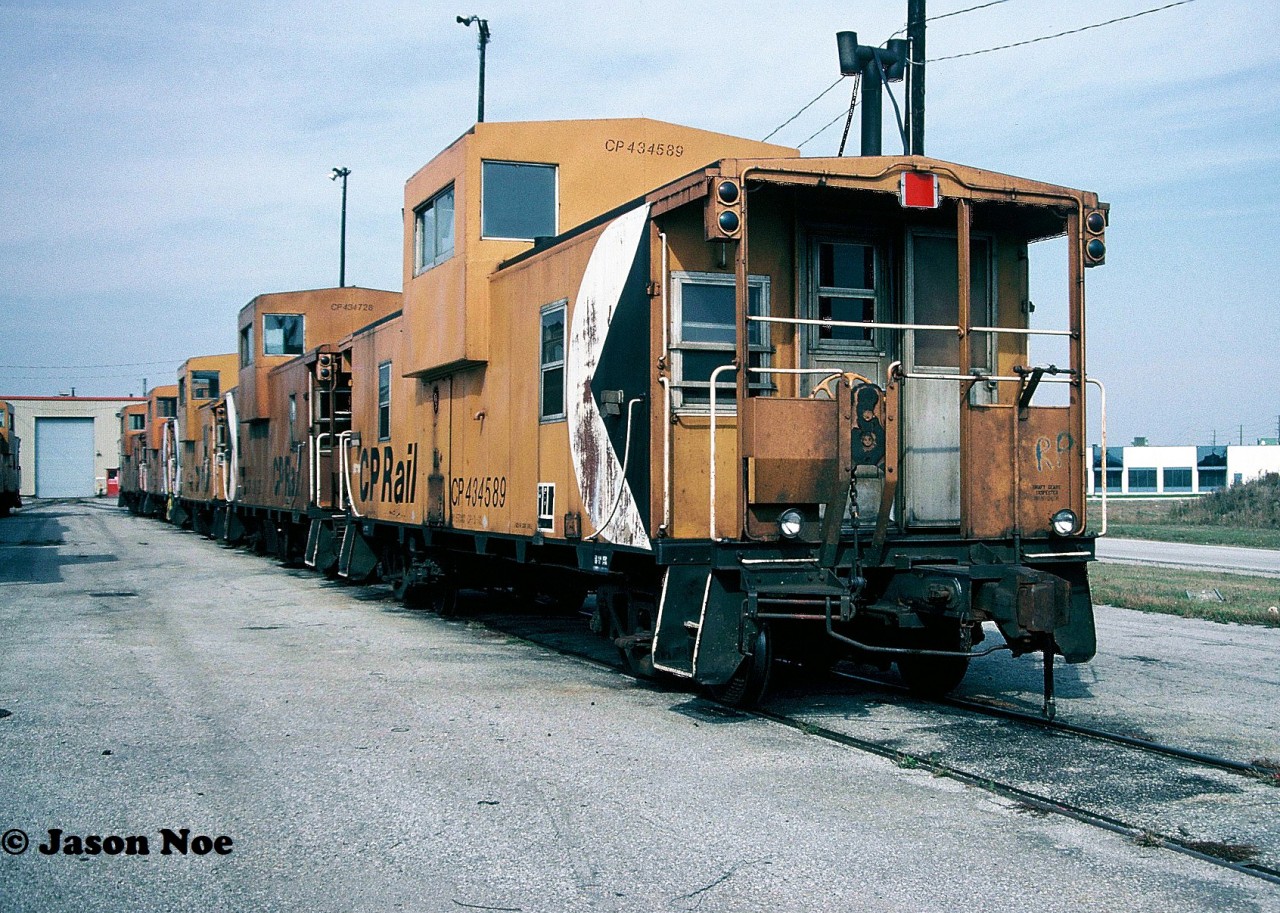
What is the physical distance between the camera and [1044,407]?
7355 millimetres

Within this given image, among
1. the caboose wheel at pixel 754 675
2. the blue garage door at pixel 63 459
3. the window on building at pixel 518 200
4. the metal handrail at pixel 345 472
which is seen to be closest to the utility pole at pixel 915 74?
the window on building at pixel 518 200

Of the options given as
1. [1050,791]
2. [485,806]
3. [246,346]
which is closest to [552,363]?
[485,806]

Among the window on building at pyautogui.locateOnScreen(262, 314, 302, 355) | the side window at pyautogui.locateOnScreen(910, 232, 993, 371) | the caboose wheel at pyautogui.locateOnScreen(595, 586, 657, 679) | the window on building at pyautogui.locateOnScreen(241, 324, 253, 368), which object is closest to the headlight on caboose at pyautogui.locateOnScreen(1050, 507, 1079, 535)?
the side window at pyautogui.locateOnScreen(910, 232, 993, 371)

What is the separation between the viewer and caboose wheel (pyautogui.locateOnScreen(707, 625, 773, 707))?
23.2 ft

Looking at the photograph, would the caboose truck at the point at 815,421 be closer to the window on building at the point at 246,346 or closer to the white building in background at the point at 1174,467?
the window on building at the point at 246,346

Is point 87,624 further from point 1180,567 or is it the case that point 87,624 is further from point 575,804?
point 1180,567

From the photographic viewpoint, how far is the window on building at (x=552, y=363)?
8.88m

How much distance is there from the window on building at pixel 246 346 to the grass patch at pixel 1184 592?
48.3 feet

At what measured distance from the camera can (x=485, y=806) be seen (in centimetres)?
525

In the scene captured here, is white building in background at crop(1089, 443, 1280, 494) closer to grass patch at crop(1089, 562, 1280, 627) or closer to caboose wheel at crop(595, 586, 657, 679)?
grass patch at crop(1089, 562, 1280, 627)

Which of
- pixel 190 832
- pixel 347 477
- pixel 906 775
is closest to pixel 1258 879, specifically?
pixel 906 775

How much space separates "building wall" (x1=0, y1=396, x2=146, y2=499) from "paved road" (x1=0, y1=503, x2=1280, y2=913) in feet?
264

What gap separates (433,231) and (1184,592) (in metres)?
10.1

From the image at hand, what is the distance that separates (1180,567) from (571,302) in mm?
14937
